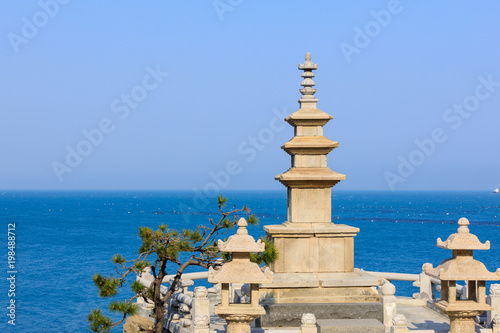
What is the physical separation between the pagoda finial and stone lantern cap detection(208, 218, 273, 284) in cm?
565

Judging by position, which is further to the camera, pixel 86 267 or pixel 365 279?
pixel 86 267

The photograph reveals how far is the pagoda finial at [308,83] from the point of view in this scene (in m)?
18.8

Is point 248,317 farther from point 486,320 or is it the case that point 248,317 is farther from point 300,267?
point 486,320

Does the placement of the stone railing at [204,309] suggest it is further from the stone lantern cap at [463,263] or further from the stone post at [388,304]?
the stone lantern cap at [463,263]

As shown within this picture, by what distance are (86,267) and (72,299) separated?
1621 cm

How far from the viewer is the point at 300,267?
58.5ft

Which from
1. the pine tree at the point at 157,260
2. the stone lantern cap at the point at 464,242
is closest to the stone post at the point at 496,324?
the stone lantern cap at the point at 464,242

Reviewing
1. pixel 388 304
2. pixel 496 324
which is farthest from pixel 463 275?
pixel 388 304

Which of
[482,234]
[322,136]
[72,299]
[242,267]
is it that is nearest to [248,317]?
[242,267]

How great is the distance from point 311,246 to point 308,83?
169 inches

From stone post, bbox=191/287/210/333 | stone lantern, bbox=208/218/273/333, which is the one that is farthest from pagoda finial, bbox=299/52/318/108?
stone post, bbox=191/287/210/333

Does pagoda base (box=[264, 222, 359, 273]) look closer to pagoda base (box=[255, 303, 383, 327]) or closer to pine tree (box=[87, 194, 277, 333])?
pine tree (box=[87, 194, 277, 333])

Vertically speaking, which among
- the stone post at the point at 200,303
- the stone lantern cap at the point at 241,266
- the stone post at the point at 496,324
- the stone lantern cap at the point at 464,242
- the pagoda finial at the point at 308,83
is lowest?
the stone post at the point at 496,324

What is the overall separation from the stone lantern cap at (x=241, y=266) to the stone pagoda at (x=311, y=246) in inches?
113
